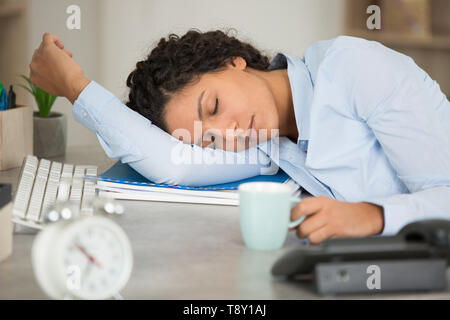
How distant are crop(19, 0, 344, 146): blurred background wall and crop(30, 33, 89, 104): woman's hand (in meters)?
1.20

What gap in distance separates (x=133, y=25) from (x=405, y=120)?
191 cm

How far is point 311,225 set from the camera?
778mm

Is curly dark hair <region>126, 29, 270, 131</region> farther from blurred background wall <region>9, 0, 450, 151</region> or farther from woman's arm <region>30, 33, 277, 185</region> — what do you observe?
blurred background wall <region>9, 0, 450, 151</region>

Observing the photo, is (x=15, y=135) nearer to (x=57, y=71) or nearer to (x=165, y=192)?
(x=57, y=71)

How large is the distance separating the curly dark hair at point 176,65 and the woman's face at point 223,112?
32mm

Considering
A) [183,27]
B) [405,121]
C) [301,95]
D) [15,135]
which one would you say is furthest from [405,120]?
[183,27]

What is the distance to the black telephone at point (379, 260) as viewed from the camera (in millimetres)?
591

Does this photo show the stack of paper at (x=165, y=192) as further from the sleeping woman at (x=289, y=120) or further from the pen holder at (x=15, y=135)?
the pen holder at (x=15, y=135)

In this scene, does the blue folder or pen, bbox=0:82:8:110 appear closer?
the blue folder

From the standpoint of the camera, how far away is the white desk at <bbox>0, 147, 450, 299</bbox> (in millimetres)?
606

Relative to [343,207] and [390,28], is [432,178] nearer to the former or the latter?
[343,207]

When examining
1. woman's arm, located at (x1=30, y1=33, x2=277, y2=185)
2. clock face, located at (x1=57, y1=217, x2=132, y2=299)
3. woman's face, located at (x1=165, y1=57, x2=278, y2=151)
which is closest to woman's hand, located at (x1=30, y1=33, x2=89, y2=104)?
woman's arm, located at (x1=30, y1=33, x2=277, y2=185)

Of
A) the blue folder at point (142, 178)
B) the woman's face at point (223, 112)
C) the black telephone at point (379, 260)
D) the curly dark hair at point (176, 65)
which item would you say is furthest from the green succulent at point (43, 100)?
the black telephone at point (379, 260)
